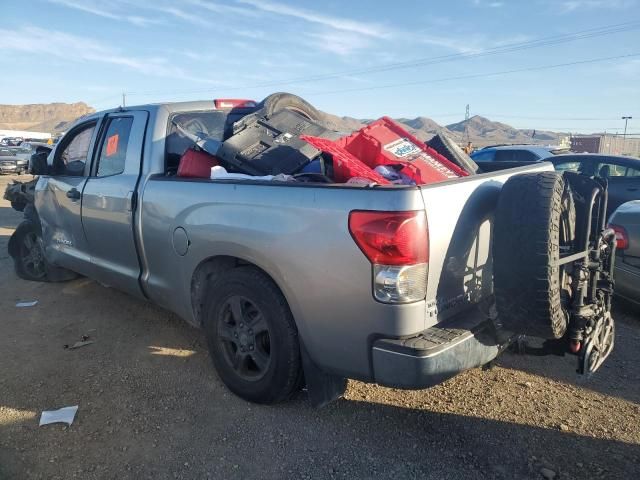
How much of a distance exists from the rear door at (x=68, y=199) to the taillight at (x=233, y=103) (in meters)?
1.15

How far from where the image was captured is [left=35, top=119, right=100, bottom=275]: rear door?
473cm

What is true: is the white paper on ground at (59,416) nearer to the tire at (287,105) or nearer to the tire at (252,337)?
the tire at (252,337)

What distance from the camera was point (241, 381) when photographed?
331cm

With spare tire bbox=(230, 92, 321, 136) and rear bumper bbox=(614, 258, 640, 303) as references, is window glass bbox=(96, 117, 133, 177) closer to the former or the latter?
spare tire bbox=(230, 92, 321, 136)

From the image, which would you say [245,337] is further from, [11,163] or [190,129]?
[11,163]

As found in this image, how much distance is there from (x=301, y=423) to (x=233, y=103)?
297 cm

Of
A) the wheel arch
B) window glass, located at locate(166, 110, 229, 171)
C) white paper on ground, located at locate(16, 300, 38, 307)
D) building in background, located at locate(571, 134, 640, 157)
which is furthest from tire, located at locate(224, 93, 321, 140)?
building in background, located at locate(571, 134, 640, 157)

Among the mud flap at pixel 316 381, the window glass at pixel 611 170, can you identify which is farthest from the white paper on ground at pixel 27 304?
the window glass at pixel 611 170

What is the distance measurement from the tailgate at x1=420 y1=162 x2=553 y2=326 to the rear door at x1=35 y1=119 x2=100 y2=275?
3470mm

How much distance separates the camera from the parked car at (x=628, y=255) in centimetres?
452

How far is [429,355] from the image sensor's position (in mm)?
2400

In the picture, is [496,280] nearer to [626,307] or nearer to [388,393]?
[388,393]

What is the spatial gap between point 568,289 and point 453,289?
733 millimetres

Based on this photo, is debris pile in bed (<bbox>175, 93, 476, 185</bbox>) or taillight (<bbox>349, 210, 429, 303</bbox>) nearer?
taillight (<bbox>349, 210, 429, 303</bbox>)
